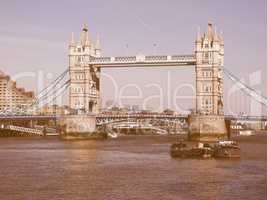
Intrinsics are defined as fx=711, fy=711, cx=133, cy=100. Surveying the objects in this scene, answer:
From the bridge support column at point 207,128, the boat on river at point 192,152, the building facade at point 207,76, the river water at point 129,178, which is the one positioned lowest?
the river water at point 129,178

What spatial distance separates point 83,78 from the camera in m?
109

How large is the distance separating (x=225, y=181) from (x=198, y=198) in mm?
6732

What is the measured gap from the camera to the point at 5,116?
10138 centimetres

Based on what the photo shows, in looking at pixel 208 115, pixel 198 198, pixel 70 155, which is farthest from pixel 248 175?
pixel 208 115

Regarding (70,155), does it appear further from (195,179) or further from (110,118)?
(110,118)

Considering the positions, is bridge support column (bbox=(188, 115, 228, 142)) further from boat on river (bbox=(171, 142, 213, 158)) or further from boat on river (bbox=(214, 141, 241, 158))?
boat on river (bbox=(214, 141, 241, 158))

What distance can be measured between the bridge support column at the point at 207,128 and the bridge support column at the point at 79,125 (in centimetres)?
1460

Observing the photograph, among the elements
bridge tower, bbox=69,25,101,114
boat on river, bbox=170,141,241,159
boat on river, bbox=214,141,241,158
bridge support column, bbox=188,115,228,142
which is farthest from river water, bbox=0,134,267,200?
bridge tower, bbox=69,25,101,114

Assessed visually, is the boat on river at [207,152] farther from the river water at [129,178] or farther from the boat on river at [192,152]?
the river water at [129,178]

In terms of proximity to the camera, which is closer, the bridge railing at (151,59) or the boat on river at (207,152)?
the boat on river at (207,152)

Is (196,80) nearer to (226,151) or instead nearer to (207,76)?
(207,76)

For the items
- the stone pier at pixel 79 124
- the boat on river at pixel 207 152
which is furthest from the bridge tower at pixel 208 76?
the boat on river at pixel 207 152

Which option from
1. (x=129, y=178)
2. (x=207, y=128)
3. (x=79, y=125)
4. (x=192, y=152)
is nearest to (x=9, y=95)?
(x=79, y=125)

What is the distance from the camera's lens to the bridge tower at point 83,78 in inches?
4262
